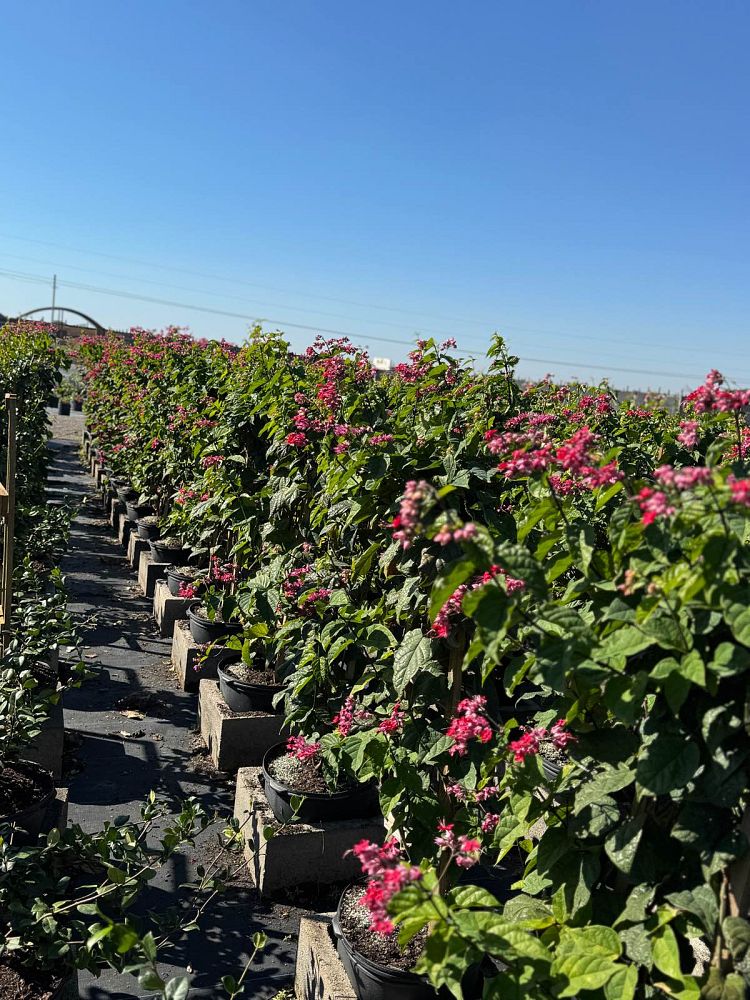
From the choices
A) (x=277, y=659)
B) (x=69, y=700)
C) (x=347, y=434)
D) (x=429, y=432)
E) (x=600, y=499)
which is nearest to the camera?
(x=600, y=499)

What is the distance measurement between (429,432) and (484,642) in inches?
48.7

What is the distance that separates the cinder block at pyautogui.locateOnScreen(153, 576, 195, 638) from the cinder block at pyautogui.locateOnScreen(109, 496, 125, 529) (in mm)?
3467

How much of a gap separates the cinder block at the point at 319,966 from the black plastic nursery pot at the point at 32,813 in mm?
1013

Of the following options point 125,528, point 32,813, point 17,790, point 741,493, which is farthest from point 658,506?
point 125,528

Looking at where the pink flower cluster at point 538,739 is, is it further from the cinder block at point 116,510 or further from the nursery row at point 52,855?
the cinder block at point 116,510

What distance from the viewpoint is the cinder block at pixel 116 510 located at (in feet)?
31.3

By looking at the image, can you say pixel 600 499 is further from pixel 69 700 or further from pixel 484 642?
pixel 69 700

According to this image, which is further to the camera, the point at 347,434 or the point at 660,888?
the point at 347,434

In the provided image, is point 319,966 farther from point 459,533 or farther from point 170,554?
point 170,554

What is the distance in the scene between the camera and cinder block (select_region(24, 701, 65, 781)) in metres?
3.76

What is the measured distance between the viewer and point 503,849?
1796 mm

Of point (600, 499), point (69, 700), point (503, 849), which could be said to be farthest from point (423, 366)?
point (69, 700)

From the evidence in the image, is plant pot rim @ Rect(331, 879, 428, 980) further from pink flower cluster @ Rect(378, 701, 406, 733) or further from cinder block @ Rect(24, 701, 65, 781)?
cinder block @ Rect(24, 701, 65, 781)

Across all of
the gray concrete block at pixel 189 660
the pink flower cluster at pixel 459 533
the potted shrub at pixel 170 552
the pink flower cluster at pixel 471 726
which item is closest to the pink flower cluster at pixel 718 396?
the pink flower cluster at pixel 459 533
